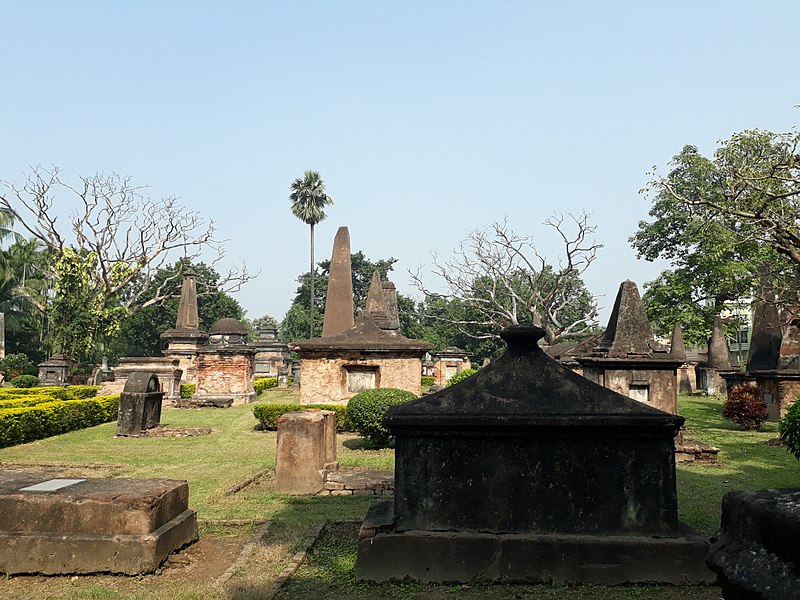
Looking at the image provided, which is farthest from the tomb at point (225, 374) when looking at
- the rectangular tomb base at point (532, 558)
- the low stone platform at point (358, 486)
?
the rectangular tomb base at point (532, 558)

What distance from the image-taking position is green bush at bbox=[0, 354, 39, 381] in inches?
1382

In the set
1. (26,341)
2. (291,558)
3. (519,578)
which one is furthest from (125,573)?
(26,341)

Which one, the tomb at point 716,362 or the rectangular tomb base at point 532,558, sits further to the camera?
the tomb at point 716,362

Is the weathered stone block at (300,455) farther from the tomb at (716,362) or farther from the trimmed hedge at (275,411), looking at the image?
the tomb at (716,362)

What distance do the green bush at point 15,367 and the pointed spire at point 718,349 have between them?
39.1m

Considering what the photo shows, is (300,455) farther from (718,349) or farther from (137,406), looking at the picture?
(718,349)

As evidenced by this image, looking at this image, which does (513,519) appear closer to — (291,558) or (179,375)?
(291,558)

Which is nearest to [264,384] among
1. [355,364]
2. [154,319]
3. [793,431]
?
[355,364]

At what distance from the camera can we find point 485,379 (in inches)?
220

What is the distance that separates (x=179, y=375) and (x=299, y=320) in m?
40.7

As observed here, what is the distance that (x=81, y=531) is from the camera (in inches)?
219

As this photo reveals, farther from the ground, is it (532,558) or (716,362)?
(716,362)

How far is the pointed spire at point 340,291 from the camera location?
21.3 meters

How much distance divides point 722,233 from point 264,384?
2356 cm
